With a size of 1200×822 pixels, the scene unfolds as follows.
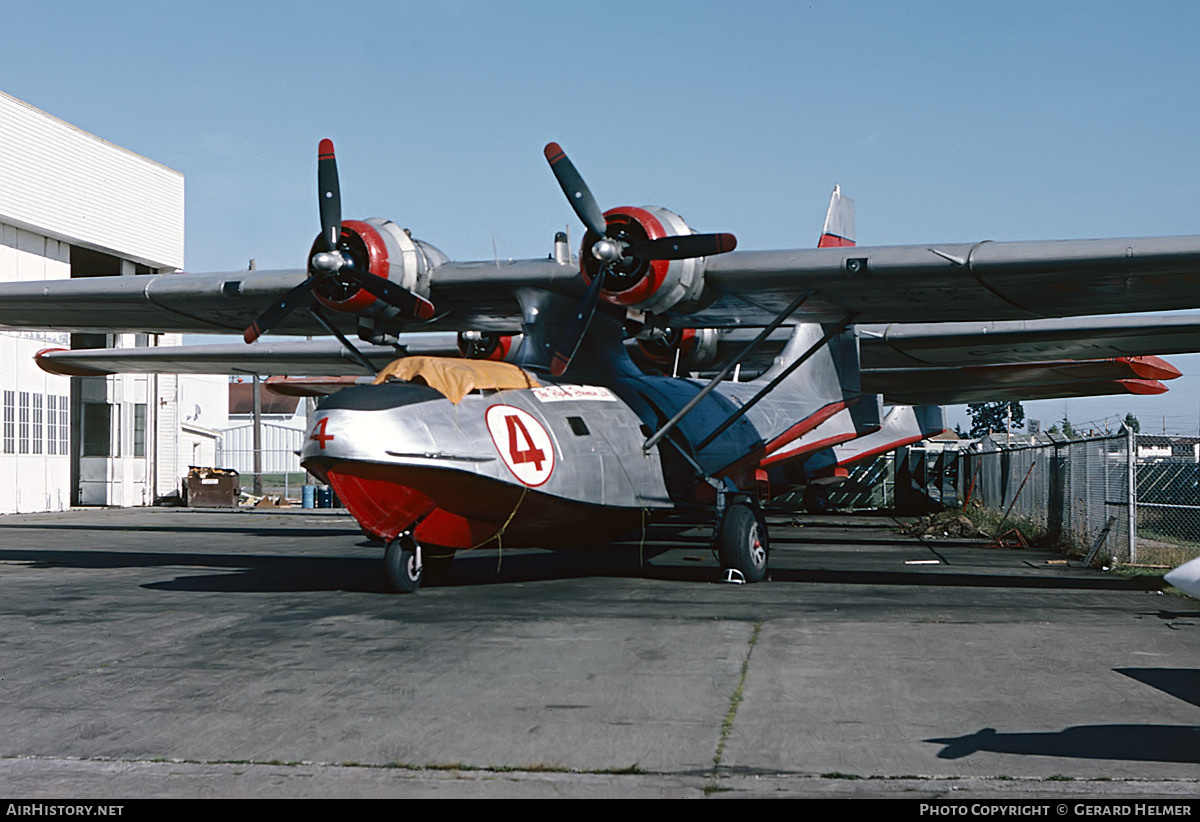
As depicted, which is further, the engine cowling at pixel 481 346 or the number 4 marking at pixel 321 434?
the engine cowling at pixel 481 346

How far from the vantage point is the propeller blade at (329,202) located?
1366 cm

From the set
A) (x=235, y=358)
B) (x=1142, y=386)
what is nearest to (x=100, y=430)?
(x=235, y=358)

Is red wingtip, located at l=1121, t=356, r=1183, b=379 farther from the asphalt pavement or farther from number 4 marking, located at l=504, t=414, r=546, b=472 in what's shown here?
number 4 marking, located at l=504, t=414, r=546, b=472

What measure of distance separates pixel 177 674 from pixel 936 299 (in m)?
9.99

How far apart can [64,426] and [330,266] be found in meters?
25.6

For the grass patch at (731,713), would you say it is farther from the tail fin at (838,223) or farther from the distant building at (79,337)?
the distant building at (79,337)

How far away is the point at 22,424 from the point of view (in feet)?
108

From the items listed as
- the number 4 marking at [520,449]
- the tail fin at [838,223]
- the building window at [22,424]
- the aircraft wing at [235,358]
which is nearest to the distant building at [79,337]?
the building window at [22,424]

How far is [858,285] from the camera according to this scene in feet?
43.9

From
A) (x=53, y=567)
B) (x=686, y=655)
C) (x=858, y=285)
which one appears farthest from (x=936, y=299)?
(x=53, y=567)

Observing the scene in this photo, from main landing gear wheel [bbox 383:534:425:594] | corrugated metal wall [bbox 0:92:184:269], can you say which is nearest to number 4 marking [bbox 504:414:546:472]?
main landing gear wheel [bbox 383:534:425:594]


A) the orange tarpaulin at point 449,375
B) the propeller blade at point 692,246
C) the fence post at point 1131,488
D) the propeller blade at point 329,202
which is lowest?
the fence post at point 1131,488

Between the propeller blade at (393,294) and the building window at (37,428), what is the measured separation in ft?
77.3

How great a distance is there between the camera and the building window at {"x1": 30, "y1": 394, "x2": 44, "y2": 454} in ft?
110
